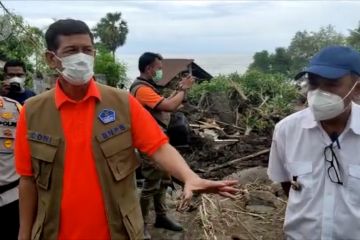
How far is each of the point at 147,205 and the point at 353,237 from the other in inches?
136

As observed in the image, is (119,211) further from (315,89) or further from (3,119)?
(3,119)

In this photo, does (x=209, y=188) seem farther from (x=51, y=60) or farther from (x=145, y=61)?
(x=145, y=61)

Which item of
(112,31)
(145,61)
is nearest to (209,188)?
(145,61)

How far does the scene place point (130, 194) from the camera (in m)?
2.65

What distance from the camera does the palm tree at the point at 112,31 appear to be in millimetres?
47344

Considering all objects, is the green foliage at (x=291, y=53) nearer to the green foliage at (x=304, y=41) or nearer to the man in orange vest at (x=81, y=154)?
the green foliage at (x=304, y=41)

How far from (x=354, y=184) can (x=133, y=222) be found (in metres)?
1.08

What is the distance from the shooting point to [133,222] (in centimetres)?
261

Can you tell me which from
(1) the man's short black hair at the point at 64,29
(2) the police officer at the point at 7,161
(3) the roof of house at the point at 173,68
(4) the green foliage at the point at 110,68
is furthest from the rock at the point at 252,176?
(4) the green foliage at the point at 110,68

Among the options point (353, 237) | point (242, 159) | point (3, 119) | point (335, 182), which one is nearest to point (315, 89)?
point (335, 182)

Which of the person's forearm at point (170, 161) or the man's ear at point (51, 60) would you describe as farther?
the man's ear at point (51, 60)

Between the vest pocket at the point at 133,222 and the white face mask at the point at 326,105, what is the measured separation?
1.01 m

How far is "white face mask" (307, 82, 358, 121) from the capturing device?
2662mm

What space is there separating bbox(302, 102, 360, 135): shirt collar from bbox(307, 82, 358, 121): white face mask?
0.12ft
